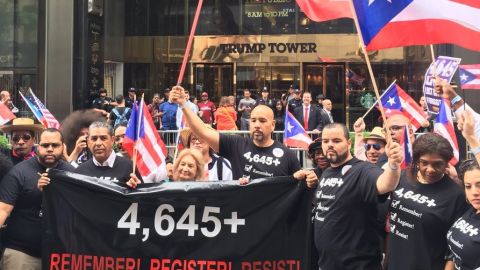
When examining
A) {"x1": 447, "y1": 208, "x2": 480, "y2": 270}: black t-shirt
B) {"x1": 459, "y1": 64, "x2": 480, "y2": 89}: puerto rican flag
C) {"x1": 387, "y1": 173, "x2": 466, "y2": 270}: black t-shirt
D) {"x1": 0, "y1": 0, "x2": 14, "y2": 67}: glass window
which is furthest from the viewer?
{"x1": 0, "y1": 0, "x2": 14, "y2": 67}: glass window

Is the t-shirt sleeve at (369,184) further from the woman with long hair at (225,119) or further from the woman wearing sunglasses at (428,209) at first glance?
the woman with long hair at (225,119)

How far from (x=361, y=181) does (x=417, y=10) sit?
1.67 metres

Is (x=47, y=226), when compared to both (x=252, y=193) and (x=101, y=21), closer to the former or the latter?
(x=252, y=193)

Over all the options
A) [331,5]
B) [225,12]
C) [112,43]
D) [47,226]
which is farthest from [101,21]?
[47,226]

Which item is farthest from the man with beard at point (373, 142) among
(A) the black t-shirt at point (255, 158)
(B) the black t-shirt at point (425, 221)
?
(B) the black t-shirt at point (425, 221)

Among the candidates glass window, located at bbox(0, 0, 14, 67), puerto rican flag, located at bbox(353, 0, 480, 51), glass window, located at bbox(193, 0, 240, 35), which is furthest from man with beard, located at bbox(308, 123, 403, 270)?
glass window, located at bbox(193, 0, 240, 35)

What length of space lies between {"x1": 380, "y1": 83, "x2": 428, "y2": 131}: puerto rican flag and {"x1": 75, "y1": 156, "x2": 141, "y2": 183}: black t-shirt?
448cm

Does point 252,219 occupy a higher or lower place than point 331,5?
lower

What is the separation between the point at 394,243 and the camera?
516cm

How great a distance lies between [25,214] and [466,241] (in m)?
3.53

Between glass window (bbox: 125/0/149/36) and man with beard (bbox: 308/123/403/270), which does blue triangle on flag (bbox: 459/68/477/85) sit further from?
glass window (bbox: 125/0/149/36)

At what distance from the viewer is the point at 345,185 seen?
5.34 metres

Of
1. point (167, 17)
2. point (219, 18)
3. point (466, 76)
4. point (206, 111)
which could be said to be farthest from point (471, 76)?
point (167, 17)

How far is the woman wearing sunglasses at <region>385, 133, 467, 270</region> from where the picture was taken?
15.9 ft
